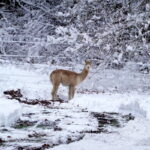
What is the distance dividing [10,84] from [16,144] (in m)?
9.67

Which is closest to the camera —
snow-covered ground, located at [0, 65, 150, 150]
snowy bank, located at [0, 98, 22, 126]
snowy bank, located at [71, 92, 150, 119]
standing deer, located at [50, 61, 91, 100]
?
snow-covered ground, located at [0, 65, 150, 150]

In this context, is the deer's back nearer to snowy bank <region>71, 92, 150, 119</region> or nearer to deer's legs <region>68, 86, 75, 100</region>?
deer's legs <region>68, 86, 75, 100</region>

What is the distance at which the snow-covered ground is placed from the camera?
27.1 feet

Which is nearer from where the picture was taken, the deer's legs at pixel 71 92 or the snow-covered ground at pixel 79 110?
the snow-covered ground at pixel 79 110

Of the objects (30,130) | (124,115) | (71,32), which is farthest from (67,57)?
(30,130)

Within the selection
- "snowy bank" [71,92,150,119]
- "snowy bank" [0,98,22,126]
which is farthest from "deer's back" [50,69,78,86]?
"snowy bank" [0,98,22,126]

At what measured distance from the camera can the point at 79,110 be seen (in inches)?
495

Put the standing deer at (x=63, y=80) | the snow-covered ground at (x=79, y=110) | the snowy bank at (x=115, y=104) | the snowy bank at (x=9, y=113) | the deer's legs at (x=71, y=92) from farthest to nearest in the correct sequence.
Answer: the standing deer at (x=63, y=80), the deer's legs at (x=71, y=92), the snowy bank at (x=115, y=104), the snowy bank at (x=9, y=113), the snow-covered ground at (x=79, y=110)

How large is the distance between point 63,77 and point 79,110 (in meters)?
2.79

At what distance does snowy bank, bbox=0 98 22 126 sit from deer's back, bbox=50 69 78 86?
3637mm

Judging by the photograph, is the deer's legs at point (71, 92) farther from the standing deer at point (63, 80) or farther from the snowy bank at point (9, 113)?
the snowy bank at point (9, 113)

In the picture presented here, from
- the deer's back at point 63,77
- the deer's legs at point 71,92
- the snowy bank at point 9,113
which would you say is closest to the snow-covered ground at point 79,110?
the snowy bank at point 9,113

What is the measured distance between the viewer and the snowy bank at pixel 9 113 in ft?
32.7

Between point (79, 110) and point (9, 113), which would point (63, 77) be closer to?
point (79, 110)
